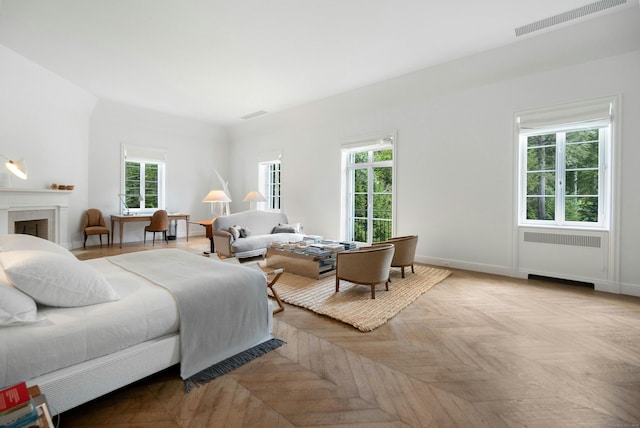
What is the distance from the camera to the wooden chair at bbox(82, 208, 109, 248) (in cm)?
639

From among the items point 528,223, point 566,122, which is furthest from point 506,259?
point 566,122

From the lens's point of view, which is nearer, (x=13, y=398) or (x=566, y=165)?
(x=13, y=398)

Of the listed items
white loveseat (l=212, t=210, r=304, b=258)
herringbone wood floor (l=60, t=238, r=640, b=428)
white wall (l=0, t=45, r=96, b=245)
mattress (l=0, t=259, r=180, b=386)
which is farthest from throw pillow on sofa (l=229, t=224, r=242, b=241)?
white wall (l=0, t=45, r=96, b=245)

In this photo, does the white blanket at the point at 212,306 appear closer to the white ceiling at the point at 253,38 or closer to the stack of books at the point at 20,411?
the stack of books at the point at 20,411

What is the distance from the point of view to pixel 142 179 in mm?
7773

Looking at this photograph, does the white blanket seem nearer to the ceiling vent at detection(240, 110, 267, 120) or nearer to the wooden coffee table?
the wooden coffee table

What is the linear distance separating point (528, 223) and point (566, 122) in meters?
1.44

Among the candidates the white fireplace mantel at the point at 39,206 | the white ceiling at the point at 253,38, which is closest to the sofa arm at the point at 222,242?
the white ceiling at the point at 253,38

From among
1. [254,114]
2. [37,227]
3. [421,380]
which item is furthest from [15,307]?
[254,114]

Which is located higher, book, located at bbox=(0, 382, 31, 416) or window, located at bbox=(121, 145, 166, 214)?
window, located at bbox=(121, 145, 166, 214)

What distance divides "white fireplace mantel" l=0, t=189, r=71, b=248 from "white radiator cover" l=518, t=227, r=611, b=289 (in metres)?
7.91

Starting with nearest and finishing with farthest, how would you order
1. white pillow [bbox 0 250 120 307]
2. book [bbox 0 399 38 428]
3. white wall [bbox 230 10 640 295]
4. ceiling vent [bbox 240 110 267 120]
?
book [bbox 0 399 38 428] < white pillow [bbox 0 250 120 307] < white wall [bbox 230 10 640 295] < ceiling vent [bbox 240 110 267 120]

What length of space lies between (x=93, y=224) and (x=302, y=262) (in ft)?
17.4

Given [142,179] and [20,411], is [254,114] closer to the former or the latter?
[142,179]
